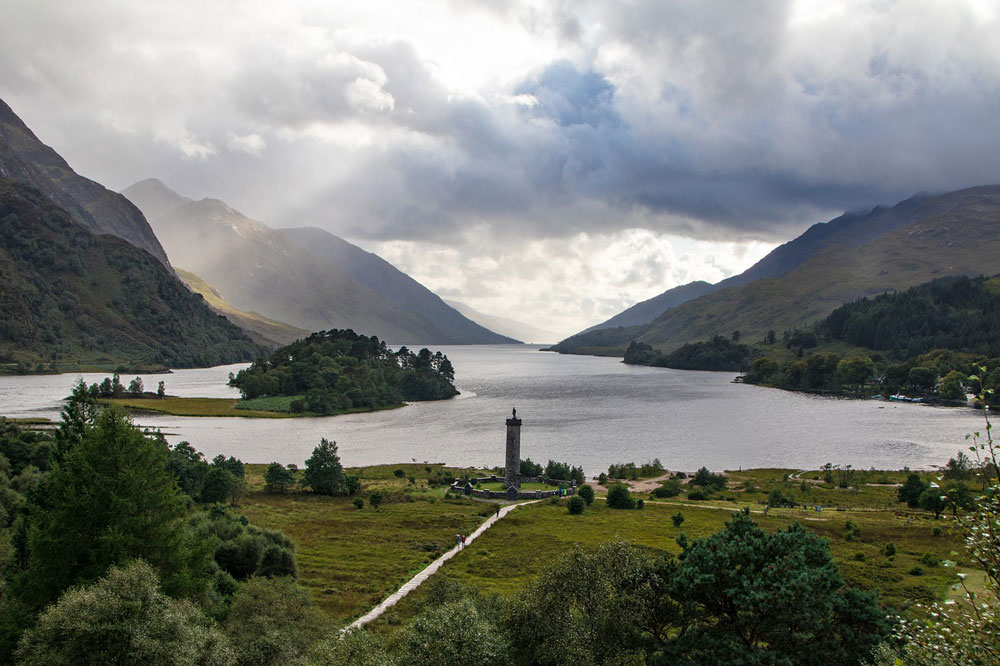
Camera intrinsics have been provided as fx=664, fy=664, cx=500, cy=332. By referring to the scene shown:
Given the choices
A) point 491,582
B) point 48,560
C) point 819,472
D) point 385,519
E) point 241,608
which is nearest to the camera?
point 48,560

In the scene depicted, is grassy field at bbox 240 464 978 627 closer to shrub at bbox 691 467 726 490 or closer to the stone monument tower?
shrub at bbox 691 467 726 490

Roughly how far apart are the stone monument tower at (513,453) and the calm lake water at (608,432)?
21918mm

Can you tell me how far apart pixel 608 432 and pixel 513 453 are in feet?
189

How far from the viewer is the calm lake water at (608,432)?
11388 centimetres

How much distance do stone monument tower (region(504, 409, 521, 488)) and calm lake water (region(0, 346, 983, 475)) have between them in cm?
2192

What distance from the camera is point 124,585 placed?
2672cm

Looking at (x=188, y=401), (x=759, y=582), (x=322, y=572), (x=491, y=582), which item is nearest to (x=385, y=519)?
(x=322, y=572)

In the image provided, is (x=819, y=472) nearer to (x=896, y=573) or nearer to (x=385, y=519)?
(x=896, y=573)

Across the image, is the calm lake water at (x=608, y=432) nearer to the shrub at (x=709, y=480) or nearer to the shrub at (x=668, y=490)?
the shrub at (x=709, y=480)

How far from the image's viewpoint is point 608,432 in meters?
135

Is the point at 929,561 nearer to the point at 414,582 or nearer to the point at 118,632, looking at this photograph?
the point at 414,582

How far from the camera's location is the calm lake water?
374 ft

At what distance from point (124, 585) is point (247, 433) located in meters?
116

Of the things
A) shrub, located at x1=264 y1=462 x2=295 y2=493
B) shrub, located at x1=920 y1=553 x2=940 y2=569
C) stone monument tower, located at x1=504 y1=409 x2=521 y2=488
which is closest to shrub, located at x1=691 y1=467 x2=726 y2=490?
stone monument tower, located at x1=504 y1=409 x2=521 y2=488
